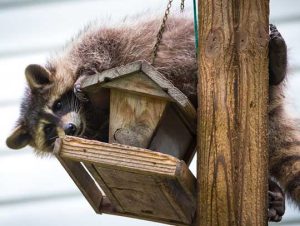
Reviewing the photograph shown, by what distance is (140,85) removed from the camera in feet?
12.0

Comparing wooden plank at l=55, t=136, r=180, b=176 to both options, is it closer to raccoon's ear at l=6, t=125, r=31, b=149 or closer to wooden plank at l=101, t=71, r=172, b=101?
wooden plank at l=101, t=71, r=172, b=101

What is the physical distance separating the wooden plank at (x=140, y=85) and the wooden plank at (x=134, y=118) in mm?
42

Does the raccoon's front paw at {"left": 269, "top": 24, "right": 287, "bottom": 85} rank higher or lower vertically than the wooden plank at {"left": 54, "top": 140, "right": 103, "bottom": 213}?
higher

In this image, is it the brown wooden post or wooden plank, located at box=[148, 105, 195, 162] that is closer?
the brown wooden post

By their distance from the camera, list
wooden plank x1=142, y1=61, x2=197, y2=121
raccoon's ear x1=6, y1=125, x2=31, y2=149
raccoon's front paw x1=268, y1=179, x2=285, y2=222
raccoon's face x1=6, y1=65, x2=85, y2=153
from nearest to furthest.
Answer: wooden plank x1=142, y1=61, x2=197, y2=121, raccoon's front paw x1=268, y1=179, x2=285, y2=222, raccoon's face x1=6, y1=65, x2=85, y2=153, raccoon's ear x1=6, y1=125, x2=31, y2=149

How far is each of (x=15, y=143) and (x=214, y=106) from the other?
160 centimetres

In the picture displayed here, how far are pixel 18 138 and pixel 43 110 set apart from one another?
0.82ft

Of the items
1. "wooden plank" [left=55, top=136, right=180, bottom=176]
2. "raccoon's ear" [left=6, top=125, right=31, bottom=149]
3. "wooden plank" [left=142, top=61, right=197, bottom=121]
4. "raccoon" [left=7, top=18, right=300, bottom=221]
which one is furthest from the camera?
"raccoon's ear" [left=6, top=125, right=31, bottom=149]

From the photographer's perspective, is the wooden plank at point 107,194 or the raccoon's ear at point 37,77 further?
the raccoon's ear at point 37,77

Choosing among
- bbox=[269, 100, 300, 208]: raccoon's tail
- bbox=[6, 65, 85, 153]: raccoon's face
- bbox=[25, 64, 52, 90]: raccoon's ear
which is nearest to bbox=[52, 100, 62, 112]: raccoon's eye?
bbox=[6, 65, 85, 153]: raccoon's face

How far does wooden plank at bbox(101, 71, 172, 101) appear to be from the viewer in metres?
3.62

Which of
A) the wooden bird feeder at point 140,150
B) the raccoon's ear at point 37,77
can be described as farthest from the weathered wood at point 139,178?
the raccoon's ear at point 37,77

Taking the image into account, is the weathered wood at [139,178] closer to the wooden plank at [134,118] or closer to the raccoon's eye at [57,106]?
the wooden plank at [134,118]

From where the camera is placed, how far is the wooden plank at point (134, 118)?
367 centimetres
